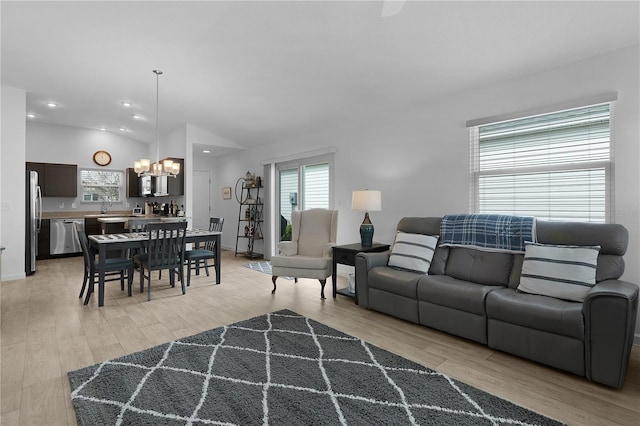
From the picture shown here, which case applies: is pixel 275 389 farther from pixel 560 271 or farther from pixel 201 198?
pixel 201 198

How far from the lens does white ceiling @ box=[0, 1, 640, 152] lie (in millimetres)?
2650

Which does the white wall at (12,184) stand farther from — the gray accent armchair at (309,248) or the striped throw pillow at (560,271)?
the striped throw pillow at (560,271)

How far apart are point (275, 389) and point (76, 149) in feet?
25.4

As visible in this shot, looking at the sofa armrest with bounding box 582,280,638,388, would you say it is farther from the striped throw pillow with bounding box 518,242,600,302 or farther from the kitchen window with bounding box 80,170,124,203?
the kitchen window with bounding box 80,170,124,203

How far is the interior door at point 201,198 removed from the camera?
8141 mm

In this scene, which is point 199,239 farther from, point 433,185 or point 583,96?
point 583,96

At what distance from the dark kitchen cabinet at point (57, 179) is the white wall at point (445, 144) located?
477 centimetres

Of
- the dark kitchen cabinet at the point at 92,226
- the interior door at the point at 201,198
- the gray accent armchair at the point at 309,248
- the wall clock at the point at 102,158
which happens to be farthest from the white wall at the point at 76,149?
the gray accent armchair at the point at 309,248

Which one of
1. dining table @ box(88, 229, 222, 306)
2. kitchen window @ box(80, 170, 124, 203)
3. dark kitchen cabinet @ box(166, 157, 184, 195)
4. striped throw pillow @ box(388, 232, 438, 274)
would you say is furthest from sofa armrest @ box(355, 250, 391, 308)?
kitchen window @ box(80, 170, 124, 203)

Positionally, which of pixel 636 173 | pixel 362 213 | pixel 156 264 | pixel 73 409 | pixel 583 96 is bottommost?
pixel 73 409

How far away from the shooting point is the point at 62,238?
6.82 metres

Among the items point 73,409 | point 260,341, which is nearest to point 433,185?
point 260,341

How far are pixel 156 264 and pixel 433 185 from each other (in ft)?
11.4

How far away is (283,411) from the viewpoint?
1840mm
